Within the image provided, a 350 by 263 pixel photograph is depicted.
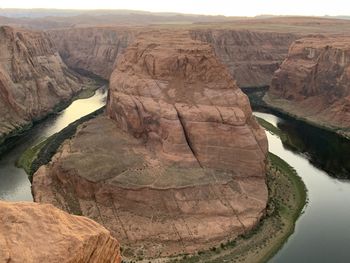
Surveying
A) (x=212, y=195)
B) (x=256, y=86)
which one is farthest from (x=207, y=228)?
(x=256, y=86)

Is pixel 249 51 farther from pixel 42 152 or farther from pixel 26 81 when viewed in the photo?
pixel 42 152

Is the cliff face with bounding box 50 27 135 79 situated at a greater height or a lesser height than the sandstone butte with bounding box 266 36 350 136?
lesser

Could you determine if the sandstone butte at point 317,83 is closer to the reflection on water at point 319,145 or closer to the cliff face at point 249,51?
the reflection on water at point 319,145

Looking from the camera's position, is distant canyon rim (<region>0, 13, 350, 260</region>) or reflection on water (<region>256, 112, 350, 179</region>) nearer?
distant canyon rim (<region>0, 13, 350, 260</region>)

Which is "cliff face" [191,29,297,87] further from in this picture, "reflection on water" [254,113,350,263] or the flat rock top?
the flat rock top

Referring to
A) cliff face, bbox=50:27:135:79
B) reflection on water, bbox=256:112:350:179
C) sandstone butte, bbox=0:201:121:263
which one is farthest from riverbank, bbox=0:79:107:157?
sandstone butte, bbox=0:201:121:263

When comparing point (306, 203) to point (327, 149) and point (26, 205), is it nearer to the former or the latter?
point (327, 149)

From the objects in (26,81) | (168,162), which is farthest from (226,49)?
(168,162)

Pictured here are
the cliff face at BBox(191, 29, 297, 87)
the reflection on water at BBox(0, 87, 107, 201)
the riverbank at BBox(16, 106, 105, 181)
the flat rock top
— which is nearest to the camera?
the flat rock top
